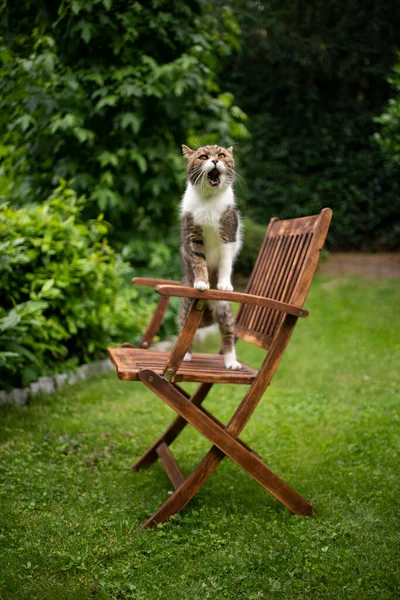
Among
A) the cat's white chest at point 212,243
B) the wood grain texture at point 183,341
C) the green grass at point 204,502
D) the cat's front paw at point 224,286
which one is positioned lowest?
the green grass at point 204,502

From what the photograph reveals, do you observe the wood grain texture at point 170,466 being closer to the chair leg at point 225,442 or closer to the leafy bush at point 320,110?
the chair leg at point 225,442

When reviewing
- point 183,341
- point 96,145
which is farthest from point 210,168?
point 96,145

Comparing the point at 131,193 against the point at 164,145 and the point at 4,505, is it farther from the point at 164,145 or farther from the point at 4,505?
the point at 4,505

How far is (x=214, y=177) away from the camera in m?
2.60

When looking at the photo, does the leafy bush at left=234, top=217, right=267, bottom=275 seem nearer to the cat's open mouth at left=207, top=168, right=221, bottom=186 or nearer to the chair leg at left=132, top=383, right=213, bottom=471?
the chair leg at left=132, top=383, right=213, bottom=471

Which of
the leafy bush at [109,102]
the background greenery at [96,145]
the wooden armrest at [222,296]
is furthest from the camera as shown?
the leafy bush at [109,102]

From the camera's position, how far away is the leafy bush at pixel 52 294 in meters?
3.79

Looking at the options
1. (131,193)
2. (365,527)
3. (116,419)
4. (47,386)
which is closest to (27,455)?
(116,419)

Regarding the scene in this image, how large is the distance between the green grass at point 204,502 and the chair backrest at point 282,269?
2.57ft

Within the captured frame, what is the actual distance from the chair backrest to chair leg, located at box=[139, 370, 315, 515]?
0.50 metres

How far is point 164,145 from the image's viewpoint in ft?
19.7

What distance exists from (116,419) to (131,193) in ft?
9.24

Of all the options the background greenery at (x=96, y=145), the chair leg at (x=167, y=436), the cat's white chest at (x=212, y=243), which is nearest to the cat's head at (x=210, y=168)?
A: the cat's white chest at (x=212, y=243)

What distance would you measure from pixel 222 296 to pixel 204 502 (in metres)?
1.00
